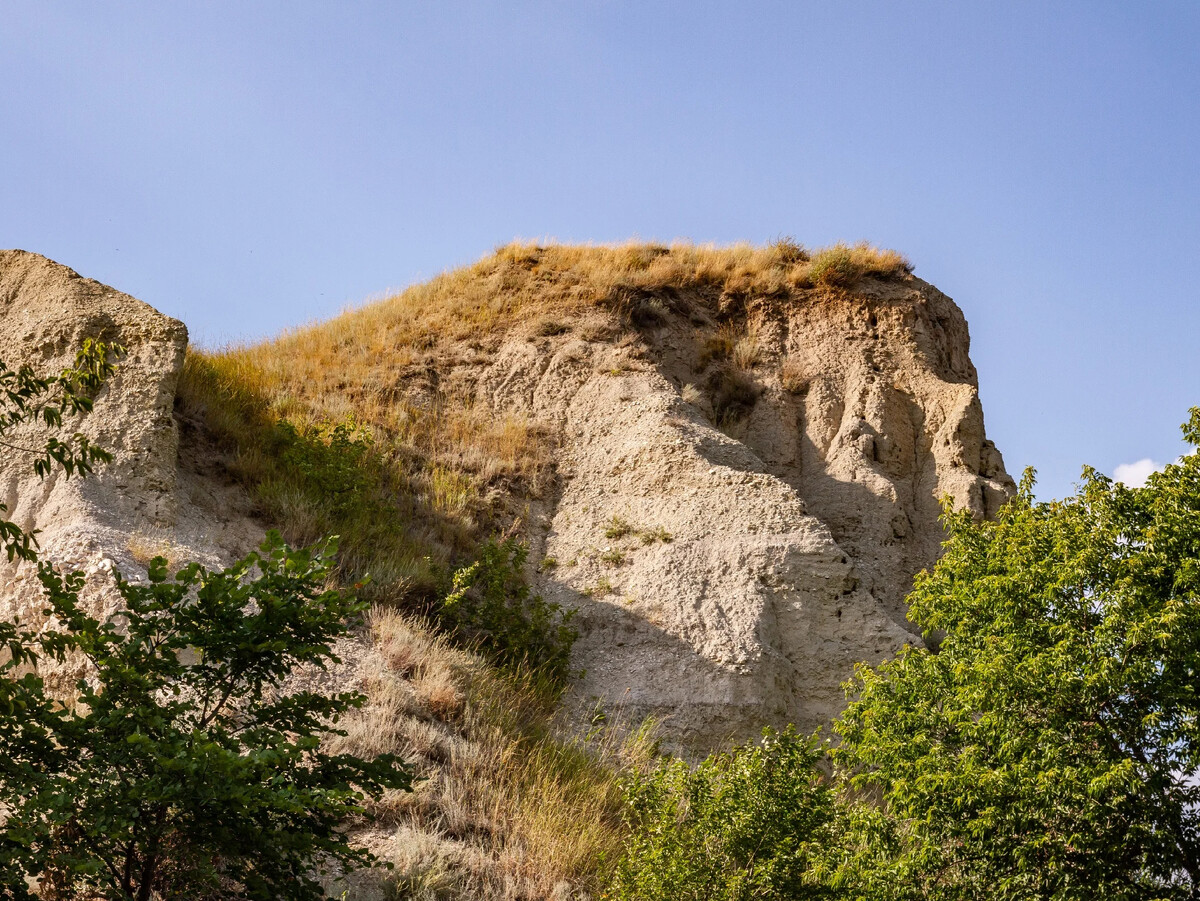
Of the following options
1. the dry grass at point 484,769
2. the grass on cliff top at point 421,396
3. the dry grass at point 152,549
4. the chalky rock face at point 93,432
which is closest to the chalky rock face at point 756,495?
the grass on cliff top at point 421,396

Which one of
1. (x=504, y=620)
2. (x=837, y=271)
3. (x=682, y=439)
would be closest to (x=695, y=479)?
(x=682, y=439)

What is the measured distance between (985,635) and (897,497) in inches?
275

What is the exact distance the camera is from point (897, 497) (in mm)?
15359

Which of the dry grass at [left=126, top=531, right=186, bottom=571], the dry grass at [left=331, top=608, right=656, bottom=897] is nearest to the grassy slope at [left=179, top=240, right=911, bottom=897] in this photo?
the dry grass at [left=331, top=608, right=656, bottom=897]

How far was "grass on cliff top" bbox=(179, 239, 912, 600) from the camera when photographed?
13.2 metres

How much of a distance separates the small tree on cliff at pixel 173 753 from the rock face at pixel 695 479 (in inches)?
159

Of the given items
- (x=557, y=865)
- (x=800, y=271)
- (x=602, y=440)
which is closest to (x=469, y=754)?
(x=557, y=865)

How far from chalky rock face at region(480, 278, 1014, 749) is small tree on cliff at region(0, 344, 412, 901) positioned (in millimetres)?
6077

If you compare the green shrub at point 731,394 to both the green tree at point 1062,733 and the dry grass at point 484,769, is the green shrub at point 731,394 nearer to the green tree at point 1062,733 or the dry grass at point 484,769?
the dry grass at point 484,769

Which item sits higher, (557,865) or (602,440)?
(602,440)

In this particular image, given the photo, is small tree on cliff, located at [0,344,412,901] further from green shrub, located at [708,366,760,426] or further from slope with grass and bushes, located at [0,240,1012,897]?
green shrub, located at [708,366,760,426]

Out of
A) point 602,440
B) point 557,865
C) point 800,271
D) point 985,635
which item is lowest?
point 557,865

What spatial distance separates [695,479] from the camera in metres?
14.2

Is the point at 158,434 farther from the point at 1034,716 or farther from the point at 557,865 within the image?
the point at 1034,716
